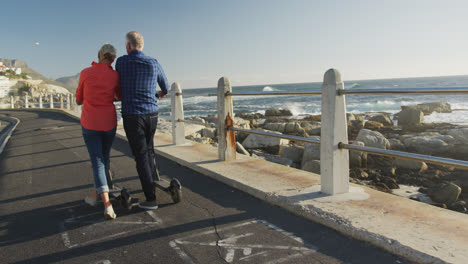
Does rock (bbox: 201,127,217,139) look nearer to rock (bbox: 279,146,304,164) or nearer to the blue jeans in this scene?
rock (bbox: 279,146,304,164)

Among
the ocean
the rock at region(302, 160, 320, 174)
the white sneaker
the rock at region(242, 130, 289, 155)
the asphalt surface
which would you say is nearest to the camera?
the asphalt surface

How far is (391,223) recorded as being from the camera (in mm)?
3039

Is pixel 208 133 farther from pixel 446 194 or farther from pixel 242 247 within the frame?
pixel 242 247

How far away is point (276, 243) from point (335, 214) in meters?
0.73

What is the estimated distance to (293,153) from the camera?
11078 mm

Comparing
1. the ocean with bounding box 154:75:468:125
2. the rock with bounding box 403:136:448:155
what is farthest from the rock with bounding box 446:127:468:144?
the ocean with bounding box 154:75:468:125

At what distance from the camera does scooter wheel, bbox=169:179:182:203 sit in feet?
13.1

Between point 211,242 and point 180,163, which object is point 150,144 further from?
point 180,163

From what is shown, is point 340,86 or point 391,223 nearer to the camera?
point 391,223

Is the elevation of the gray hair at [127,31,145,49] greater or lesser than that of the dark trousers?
greater

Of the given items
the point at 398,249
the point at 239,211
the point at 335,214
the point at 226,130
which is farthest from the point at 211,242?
the point at 226,130

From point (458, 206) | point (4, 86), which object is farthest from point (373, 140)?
point (4, 86)

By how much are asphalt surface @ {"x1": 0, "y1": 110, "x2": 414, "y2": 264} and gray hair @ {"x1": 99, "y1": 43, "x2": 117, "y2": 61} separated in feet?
5.57

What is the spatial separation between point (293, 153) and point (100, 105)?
821 cm
